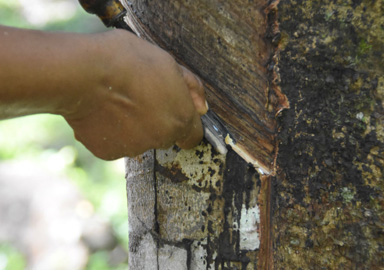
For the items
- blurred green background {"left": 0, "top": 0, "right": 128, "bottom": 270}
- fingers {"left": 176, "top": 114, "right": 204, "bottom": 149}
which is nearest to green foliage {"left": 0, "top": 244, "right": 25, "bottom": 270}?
blurred green background {"left": 0, "top": 0, "right": 128, "bottom": 270}

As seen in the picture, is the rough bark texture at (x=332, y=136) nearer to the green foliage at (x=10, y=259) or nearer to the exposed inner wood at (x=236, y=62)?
the exposed inner wood at (x=236, y=62)

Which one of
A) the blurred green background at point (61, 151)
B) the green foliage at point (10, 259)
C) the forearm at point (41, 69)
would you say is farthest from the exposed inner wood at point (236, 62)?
the green foliage at point (10, 259)

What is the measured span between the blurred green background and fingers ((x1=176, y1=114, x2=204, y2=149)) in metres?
3.67

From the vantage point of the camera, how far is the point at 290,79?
83 cm

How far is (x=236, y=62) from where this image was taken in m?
0.87

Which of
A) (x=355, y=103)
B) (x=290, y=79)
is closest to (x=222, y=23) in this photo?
(x=290, y=79)

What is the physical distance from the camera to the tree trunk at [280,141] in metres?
0.78

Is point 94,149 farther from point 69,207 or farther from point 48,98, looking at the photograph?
point 69,207

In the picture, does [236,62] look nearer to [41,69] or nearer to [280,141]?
[280,141]

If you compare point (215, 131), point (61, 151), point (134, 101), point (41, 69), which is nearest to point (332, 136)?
point (215, 131)

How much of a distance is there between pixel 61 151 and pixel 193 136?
15.6ft

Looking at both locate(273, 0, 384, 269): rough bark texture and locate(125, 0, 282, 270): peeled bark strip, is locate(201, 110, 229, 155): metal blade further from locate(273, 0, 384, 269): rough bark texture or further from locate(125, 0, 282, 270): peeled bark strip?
locate(273, 0, 384, 269): rough bark texture

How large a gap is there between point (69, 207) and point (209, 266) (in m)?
3.99

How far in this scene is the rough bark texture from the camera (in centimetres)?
78
